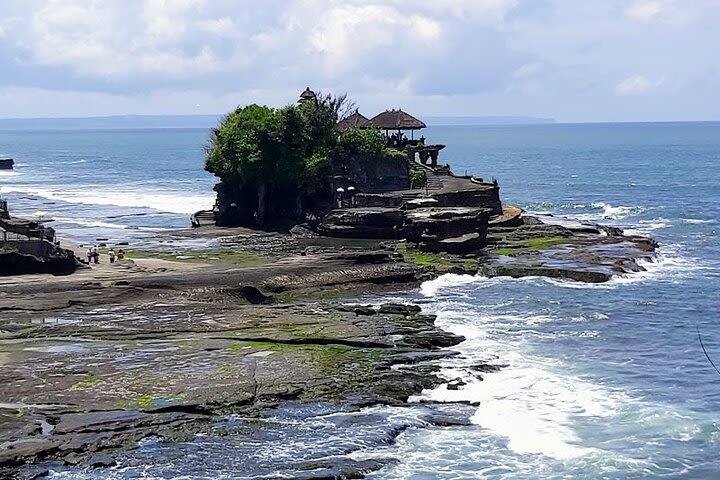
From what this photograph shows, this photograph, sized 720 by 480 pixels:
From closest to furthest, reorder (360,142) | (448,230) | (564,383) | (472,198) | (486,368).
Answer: (564,383), (486,368), (448,230), (472,198), (360,142)

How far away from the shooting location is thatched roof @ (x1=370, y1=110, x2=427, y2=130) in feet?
253

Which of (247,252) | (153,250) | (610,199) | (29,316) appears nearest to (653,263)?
(247,252)

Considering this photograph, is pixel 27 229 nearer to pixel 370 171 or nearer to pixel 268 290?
pixel 268 290

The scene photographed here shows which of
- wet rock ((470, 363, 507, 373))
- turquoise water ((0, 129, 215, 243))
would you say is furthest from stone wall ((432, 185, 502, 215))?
wet rock ((470, 363, 507, 373))

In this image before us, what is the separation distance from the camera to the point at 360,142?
233 feet

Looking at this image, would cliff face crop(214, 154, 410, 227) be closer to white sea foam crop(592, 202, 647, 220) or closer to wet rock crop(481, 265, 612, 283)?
wet rock crop(481, 265, 612, 283)

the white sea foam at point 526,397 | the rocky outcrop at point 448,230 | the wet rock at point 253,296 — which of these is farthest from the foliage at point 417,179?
the white sea foam at point 526,397

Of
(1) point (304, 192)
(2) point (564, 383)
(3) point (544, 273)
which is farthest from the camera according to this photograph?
(1) point (304, 192)

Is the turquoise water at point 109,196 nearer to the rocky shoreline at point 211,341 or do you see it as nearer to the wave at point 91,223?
the wave at point 91,223

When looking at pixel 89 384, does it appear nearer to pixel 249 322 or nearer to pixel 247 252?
pixel 249 322

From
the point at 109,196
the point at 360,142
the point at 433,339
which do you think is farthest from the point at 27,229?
the point at 109,196

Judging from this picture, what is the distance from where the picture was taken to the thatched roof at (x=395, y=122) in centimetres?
7706

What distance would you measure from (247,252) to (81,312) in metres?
18.2

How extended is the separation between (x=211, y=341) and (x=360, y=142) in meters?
35.5
